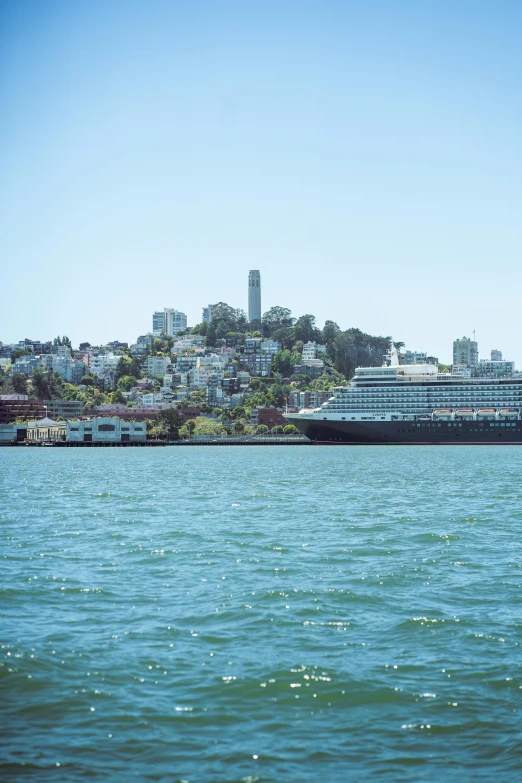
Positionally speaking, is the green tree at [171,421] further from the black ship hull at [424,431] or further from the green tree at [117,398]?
the black ship hull at [424,431]

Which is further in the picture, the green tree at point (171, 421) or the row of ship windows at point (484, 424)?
the green tree at point (171, 421)

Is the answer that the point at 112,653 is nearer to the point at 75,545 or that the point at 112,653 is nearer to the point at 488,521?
the point at 75,545

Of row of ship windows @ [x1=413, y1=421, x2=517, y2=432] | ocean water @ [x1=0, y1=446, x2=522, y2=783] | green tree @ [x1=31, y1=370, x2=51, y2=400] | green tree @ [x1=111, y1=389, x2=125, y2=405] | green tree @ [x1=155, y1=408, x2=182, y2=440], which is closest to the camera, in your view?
ocean water @ [x1=0, y1=446, x2=522, y2=783]

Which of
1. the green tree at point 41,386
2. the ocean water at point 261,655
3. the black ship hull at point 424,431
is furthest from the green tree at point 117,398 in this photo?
the ocean water at point 261,655

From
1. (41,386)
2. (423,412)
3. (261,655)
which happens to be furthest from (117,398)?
(261,655)

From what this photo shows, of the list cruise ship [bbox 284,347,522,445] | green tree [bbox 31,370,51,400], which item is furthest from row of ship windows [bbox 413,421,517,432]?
green tree [bbox 31,370,51,400]

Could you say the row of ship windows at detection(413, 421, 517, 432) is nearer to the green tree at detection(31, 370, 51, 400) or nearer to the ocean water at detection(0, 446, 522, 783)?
the ocean water at detection(0, 446, 522, 783)

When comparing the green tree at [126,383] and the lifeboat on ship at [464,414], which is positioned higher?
the green tree at [126,383]

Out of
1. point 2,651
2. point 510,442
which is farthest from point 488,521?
point 510,442
